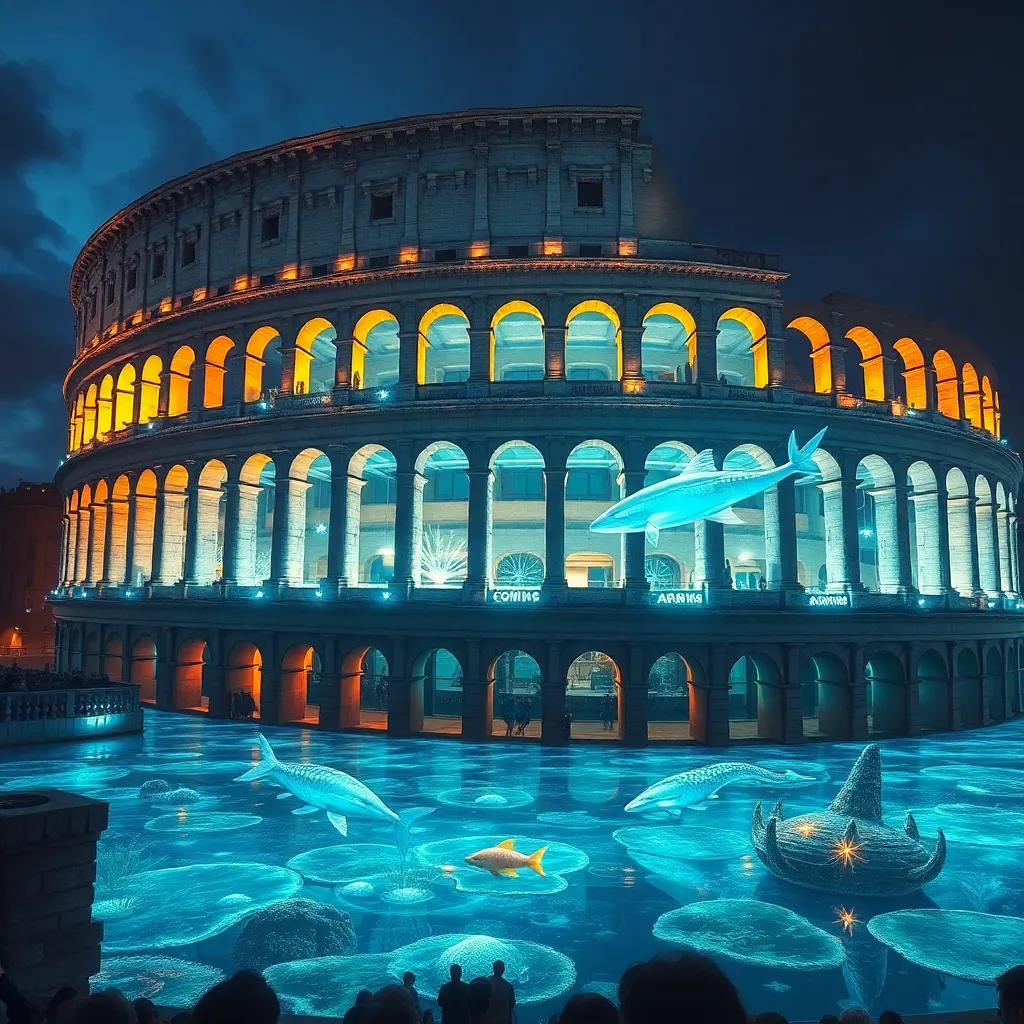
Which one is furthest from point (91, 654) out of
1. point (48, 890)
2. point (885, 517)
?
point (885, 517)

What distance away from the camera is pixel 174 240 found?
132ft

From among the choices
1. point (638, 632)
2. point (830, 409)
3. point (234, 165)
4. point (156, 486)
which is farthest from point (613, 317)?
point (156, 486)

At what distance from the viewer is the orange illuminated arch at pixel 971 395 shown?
3844 cm

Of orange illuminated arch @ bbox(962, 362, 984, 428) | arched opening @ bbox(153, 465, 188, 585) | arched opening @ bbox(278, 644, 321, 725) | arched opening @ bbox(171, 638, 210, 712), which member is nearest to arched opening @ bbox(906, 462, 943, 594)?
orange illuminated arch @ bbox(962, 362, 984, 428)

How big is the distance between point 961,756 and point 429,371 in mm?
28748

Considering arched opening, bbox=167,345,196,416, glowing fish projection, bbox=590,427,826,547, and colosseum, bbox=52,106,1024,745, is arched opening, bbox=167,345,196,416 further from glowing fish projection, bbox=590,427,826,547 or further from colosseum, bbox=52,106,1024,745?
glowing fish projection, bbox=590,427,826,547

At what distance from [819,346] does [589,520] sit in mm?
13199

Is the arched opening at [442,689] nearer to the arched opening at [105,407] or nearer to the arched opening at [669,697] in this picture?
the arched opening at [669,697]

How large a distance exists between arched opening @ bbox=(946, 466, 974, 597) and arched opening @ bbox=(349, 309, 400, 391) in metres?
28.3

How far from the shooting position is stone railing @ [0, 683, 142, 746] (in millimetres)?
Answer: 26703

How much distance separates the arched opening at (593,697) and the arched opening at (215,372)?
875 inches

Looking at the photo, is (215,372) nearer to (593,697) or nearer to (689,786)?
(593,697)

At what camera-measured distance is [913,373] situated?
3625cm

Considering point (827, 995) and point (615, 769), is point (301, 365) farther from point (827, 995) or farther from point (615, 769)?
point (827, 995)
